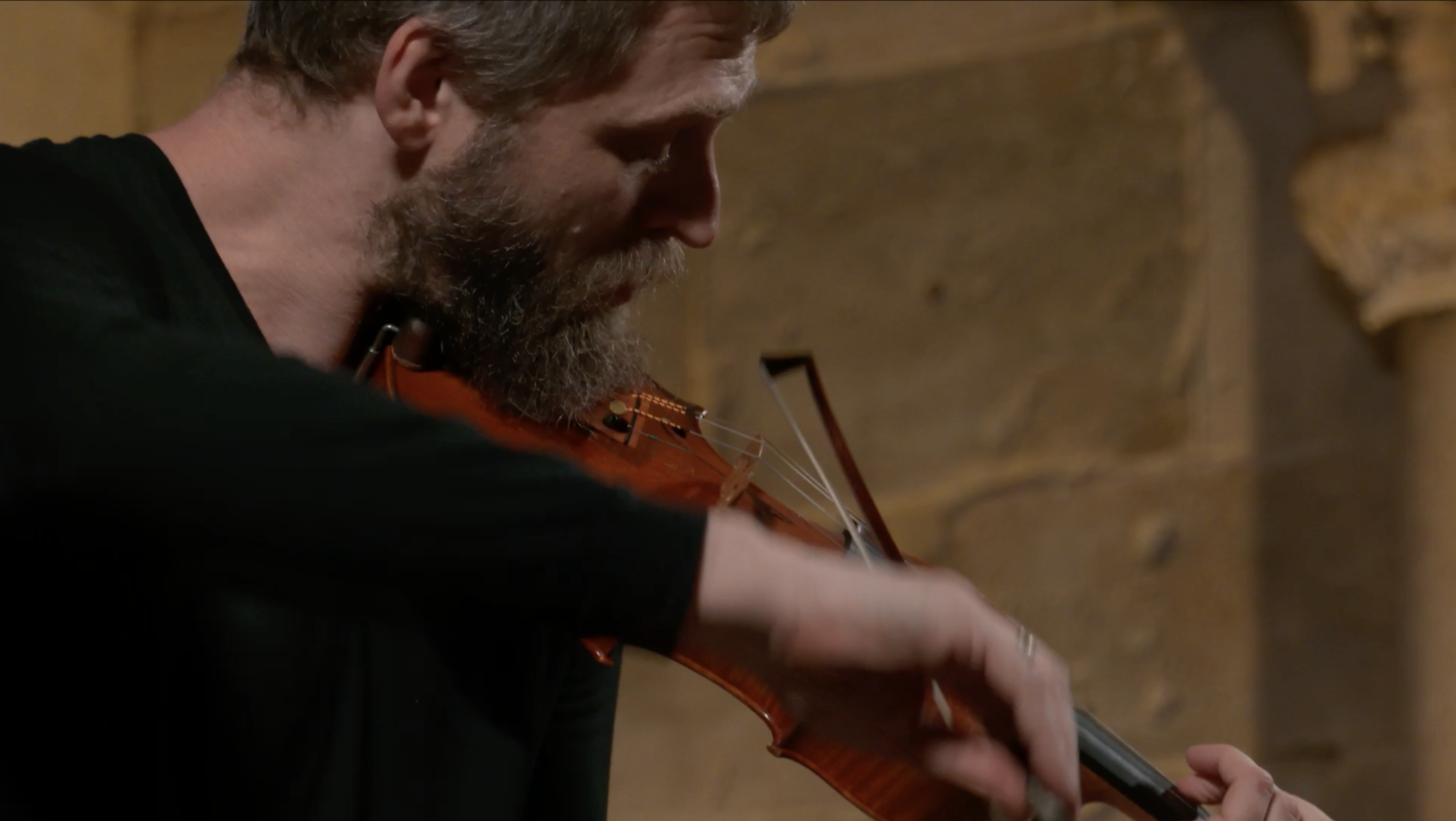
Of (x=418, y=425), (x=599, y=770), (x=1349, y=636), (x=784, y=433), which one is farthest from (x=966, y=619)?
(x=784, y=433)

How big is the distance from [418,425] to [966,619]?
0.86 ft

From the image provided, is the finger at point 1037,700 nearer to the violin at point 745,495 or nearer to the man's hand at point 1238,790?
the violin at point 745,495

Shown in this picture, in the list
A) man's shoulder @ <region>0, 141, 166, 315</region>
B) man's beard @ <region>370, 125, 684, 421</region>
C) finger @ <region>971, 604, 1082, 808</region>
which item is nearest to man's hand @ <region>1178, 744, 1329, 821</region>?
finger @ <region>971, 604, 1082, 808</region>

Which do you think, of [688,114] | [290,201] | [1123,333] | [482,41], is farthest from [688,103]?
[1123,333]

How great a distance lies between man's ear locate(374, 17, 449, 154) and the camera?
3.53 ft

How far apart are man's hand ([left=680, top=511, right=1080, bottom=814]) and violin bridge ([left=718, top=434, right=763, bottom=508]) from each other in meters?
0.38

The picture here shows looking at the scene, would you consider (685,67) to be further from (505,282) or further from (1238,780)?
(1238,780)

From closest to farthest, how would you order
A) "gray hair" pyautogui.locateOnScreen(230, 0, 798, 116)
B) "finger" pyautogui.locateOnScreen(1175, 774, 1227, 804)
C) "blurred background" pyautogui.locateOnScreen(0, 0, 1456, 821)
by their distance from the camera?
"gray hair" pyautogui.locateOnScreen(230, 0, 798, 116) → "finger" pyautogui.locateOnScreen(1175, 774, 1227, 804) → "blurred background" pyautogui.locateOnScreen(0, 0, 1456, 821)

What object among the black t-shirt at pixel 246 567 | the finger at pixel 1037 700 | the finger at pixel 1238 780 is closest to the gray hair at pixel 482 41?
the black t-shirt at pixel 246 567

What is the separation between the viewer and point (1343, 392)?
77.7 inches

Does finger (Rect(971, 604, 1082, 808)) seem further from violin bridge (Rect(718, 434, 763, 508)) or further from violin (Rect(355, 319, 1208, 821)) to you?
violin bridge (Rect(718, 434, 763, 508))

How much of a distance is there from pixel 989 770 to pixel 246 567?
1.22ft

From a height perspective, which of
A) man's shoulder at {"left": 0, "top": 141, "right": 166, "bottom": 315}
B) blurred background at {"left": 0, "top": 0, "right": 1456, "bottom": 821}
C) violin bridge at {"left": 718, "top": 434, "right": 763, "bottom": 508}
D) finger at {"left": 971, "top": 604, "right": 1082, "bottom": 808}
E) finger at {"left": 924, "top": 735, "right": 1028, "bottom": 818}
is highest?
man's shoulder at {"left": 0, "top": 141, "right": 166, "bottom": 315}

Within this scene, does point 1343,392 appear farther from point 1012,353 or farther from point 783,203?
point 783,203
